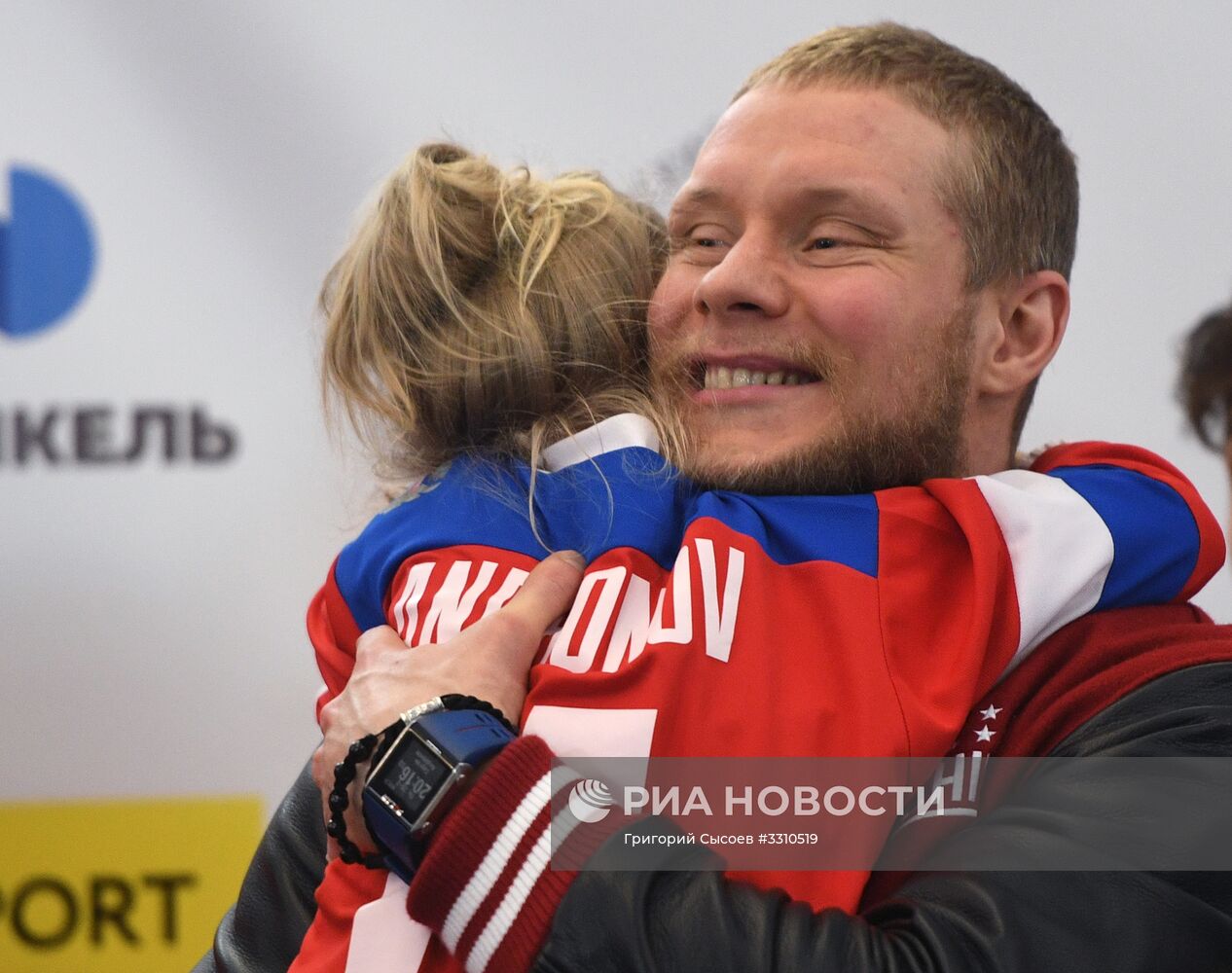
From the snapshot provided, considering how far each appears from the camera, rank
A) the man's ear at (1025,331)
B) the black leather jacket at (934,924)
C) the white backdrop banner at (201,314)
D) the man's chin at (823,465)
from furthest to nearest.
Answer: the white backdrop banner at (201,314) < the man's ear at (1025,331) < the man's chin at (823,465) < the black leather jacket at (934,924)

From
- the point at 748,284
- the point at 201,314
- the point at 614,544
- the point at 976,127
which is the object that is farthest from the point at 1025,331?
the point at 201,314

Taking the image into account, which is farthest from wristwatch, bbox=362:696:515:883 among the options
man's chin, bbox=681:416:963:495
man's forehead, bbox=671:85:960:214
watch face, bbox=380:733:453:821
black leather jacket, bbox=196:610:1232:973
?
man's forehead, bbox=671:85:960:214

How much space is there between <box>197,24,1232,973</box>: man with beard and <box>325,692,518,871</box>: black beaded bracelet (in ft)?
0.09

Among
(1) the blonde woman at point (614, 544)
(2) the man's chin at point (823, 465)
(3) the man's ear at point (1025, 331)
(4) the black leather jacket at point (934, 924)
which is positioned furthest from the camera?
(3) the man's ear at point (1025, 331)

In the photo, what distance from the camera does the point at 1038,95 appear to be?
210cm

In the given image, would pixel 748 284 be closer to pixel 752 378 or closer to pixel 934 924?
pixel 752 378

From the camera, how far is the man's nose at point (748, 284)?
3.84 ft

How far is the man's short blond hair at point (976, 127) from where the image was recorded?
1.25 meters

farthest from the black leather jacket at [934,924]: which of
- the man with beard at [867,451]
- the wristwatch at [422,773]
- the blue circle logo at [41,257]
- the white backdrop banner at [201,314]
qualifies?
the blue circle logo at [41,257]

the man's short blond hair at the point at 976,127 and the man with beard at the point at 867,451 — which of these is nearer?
the man with beard at the point at 867,451

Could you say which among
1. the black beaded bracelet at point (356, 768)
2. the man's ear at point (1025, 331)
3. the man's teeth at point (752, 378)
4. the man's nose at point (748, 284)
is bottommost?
the black beaded bracelet at point (356, 768)

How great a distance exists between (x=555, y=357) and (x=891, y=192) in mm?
338

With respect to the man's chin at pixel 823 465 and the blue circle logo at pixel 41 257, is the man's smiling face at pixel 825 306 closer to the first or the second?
the man's chin at pixel 823 465

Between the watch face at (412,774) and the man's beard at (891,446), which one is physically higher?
the man's beard at (891,446)
